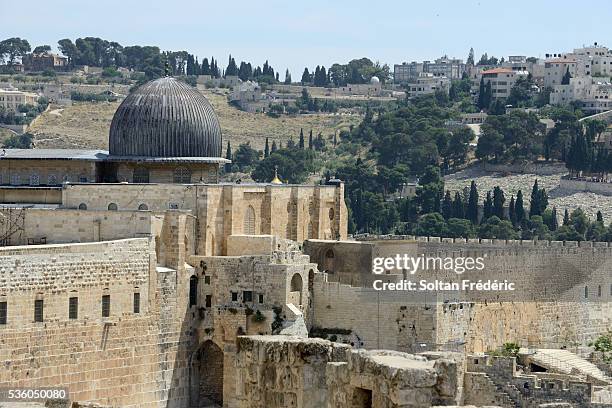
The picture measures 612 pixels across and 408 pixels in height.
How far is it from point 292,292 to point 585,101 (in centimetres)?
10406

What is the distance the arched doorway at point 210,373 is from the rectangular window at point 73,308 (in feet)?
19.5

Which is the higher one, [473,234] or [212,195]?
[212,195]

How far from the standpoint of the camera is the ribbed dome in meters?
49.2

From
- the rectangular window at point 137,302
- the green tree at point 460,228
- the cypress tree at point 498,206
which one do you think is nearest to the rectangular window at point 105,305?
the rectangular window at point 137,302

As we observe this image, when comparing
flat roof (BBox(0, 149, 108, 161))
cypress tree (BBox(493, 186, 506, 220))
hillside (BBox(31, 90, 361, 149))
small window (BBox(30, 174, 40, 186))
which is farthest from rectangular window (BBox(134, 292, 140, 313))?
hillside (BBox(31, 90, 361, 149))

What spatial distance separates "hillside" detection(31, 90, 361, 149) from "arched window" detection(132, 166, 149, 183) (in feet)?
263

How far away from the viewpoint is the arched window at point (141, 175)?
49594mm

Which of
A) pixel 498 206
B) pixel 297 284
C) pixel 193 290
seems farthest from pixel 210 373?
pixel 498 206

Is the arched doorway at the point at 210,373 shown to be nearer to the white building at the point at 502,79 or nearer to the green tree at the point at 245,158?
the green tree at the point at 245,158

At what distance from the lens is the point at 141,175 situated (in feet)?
163

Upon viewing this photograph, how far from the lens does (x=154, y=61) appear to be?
616 ft

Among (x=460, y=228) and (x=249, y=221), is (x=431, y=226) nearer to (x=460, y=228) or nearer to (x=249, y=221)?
(x=460, y=228)

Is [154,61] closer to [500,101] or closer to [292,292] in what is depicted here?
[500,101]

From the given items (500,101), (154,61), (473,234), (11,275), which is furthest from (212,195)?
(154,61)
